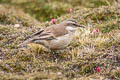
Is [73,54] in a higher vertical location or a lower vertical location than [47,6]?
lower

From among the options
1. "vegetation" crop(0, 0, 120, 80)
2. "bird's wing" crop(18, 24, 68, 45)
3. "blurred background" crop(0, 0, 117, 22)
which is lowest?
"vegetation" crop(0, 0, 120, 80)

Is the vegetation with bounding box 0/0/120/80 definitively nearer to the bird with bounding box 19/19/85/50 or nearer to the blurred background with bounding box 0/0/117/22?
the bird with bounding box 19/19/85/50

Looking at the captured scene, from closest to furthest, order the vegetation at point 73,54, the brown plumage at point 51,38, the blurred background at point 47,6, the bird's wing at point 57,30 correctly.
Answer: the vegetation at point 73,54 < the brown plumage at point 51,38 < the bird's wing at point 57,30 < the blurred background at point 47,6

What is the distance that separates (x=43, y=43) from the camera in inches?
320

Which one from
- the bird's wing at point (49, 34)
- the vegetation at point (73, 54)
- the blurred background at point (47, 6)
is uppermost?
the blurred background at point (47, 6)

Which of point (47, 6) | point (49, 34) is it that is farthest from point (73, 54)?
point (47, 6)

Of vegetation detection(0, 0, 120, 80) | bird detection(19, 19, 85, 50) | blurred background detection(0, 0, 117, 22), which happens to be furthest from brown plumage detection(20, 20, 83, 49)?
blurred background detection(0, 0, 117, 22)

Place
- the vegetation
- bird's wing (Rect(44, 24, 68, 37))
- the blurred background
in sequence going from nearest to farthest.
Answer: the vegetation
bird's wing (Rect(44, 24, 68, 37))
the blurred background

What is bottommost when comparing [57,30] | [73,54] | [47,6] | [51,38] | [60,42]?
[73,54]

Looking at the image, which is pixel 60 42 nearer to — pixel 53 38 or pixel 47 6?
pixel 53 38

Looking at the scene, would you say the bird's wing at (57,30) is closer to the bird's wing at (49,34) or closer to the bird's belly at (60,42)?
the bird's wing at (49,34)

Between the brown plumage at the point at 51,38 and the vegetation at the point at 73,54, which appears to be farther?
the brown plumage at the point at 51,38

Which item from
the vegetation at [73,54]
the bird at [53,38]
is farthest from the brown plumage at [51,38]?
the vegetation at [73,54]

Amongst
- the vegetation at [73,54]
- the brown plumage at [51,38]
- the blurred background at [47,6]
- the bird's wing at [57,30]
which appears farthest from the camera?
the blurred background at [47,6]
